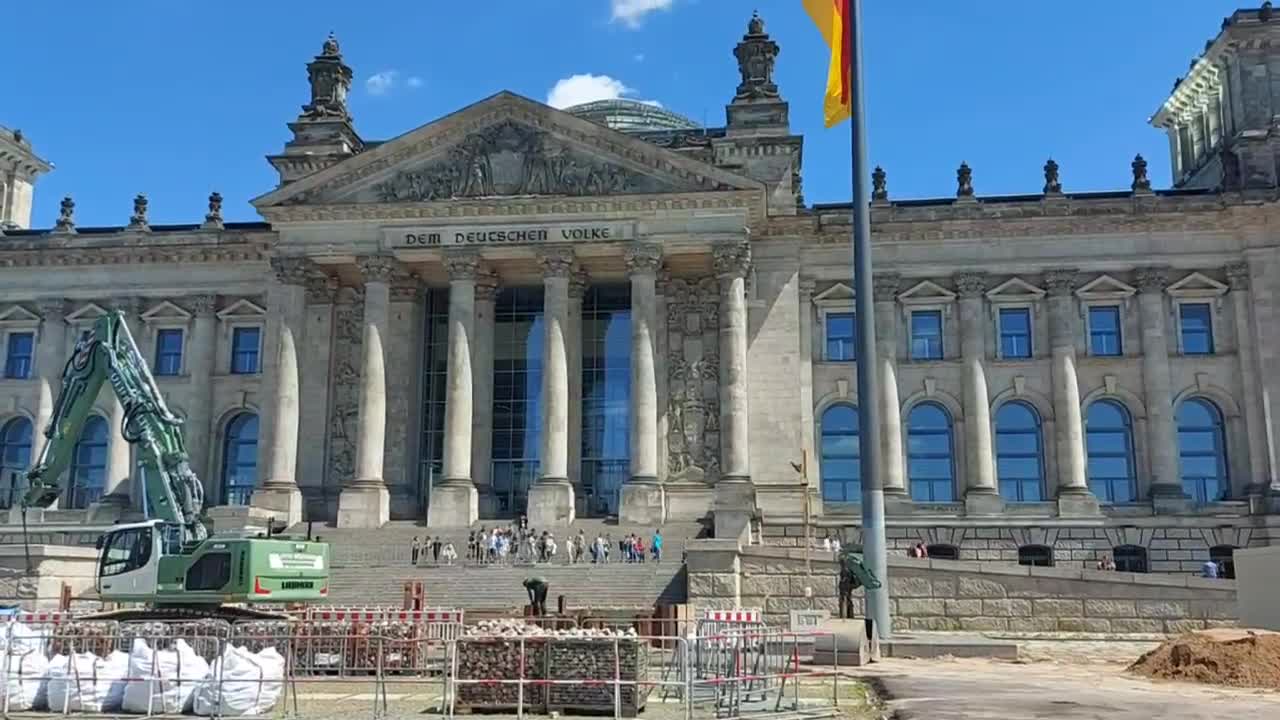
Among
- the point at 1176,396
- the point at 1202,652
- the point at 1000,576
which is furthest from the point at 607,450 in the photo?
the point at 1202,652

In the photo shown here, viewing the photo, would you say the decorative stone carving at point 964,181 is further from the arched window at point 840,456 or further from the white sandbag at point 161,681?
the white sandbag at point 161,681

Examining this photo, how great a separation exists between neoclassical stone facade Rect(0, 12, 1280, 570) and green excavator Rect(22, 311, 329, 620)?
54.9ft

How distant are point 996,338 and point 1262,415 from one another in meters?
11.4

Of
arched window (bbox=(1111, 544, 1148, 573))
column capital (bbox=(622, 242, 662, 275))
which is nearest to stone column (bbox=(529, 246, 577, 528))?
column capital (bbox=(622, 242, 662, 275))

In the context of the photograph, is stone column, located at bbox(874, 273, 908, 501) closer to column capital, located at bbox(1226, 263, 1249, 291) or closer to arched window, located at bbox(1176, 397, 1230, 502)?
arched window, located at bbox(1176, 397, 1230, 502)

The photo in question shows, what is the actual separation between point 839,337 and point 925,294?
4.30 m

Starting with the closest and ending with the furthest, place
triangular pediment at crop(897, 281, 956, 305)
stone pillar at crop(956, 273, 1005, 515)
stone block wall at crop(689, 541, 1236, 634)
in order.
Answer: stone block wall at crop(689, 541, 1236, 634) < stone pillar at crop(956, 273, 1005, 515) < triangular pediment at crop(897, 281, 956, 305)

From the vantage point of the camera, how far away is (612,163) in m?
52.5

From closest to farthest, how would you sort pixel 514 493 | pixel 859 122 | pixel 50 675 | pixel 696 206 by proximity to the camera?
pixel 50 675, pixel 859 122, pixel 696 206, pixel 514 493

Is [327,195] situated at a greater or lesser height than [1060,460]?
greater

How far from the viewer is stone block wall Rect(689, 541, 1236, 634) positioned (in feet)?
124

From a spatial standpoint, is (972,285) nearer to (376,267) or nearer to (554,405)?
(554,405)

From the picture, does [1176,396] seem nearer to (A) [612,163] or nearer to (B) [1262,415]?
(B) [1262,415]

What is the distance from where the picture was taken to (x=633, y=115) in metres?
74.9
